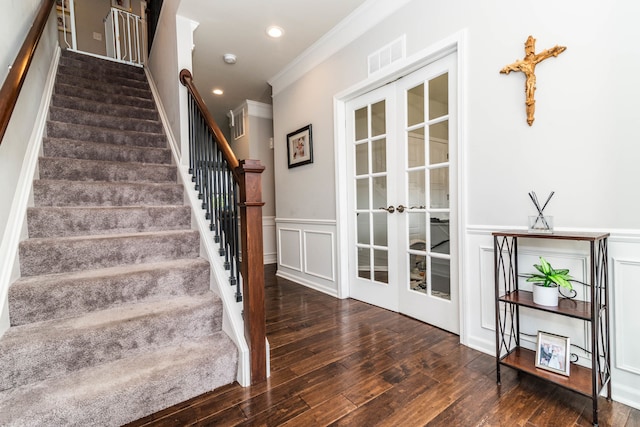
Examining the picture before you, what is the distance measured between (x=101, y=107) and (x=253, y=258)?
2.79 metres

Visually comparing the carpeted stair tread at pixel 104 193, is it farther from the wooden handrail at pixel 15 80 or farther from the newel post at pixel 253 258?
the newel post at pixel 253 258

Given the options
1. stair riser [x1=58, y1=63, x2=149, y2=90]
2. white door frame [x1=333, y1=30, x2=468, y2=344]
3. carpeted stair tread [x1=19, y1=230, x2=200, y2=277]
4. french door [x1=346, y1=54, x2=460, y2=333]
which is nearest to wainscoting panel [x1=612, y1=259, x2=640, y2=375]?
white door frame [x1=333, y1=30, x2=468, y2=344]

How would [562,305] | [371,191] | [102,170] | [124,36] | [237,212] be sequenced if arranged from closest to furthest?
[562,305] < [237,212] < [102,170] < [371,191] < [124,36]

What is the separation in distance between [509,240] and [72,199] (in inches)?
115

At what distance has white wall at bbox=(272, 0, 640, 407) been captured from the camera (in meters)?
1.43

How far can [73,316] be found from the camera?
1531mm

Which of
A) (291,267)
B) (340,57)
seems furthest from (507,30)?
(291,267)

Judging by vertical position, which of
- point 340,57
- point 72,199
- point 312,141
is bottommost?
point 72,199

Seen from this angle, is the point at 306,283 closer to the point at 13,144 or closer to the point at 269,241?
the point at 269,241

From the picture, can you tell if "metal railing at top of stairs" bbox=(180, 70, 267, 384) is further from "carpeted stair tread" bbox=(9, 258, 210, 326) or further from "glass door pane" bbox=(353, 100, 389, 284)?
"glass door pane" bbox=(353, 100, 389, 284)

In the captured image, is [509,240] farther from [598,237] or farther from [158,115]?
[158,115]

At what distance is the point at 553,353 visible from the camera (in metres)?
1.54

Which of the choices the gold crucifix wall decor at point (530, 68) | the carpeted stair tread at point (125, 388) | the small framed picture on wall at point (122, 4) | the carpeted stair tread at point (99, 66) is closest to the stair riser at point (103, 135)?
the carpeted stair tread at point (99, 66)

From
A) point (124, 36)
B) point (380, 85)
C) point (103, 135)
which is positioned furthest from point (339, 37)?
point (124, 36)
